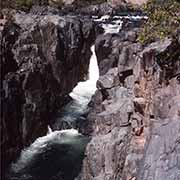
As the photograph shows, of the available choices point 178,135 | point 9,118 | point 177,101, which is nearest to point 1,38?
point 9,118

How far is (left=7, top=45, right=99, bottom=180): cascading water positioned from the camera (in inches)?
1476

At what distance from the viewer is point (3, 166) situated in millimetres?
38781

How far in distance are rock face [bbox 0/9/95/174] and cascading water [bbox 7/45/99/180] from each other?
103cm

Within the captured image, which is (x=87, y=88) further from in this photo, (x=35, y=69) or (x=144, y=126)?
(x=144, y=126)

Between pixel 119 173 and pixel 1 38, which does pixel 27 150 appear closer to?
pixel 1 38

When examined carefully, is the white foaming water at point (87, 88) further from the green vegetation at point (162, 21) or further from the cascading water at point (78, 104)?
the green vegetation at point (162, 21)

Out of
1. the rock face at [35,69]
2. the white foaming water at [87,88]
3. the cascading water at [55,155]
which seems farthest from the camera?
the white foaming water at [87,88]

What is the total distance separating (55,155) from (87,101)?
12.1 metres

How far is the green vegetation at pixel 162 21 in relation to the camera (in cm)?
2752

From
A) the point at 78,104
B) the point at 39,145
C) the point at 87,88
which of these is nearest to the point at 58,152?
the point at 39,145

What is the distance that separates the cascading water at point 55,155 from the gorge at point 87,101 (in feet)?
0.26

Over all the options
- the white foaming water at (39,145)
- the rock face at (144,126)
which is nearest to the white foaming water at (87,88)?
the white foaming water at (39,145)

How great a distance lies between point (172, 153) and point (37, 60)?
32164 millimetres

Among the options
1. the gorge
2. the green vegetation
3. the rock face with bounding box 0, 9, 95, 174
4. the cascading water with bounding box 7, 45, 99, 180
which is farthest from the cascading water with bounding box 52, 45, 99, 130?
the green vegetation
